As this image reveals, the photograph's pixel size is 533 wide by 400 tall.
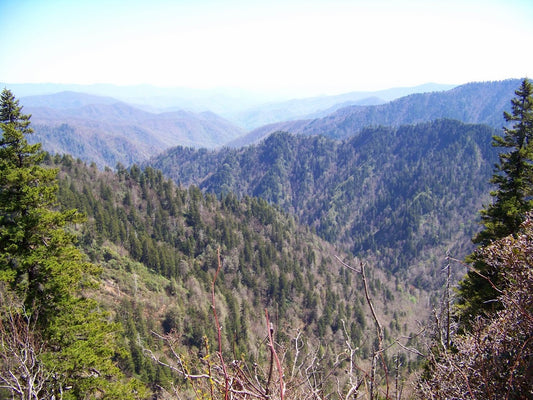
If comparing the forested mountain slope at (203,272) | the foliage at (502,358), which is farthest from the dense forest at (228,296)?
the forested mountain slope at (203,272)

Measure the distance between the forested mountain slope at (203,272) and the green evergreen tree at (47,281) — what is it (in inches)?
1210

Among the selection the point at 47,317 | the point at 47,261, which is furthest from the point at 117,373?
the point at 47,261

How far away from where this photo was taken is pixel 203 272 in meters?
74.8

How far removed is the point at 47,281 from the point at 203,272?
6586 centimetres

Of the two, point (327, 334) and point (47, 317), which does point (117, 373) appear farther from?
point (327, 334)

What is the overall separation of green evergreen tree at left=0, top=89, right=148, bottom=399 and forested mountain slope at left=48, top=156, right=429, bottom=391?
30733mm

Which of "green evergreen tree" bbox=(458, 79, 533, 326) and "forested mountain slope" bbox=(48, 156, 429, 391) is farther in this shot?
"forested mountain slope" bbox=(48, 156, 429, 391)

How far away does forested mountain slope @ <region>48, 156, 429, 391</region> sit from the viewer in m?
52.3

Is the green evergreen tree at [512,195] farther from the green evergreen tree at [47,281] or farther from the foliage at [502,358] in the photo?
the green evergreen tree at [47,281]

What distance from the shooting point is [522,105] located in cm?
1916

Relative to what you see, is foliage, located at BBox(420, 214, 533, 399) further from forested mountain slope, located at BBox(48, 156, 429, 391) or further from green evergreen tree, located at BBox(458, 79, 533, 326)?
forested mountain slope, located at BBox(48, 156, 429, 391)

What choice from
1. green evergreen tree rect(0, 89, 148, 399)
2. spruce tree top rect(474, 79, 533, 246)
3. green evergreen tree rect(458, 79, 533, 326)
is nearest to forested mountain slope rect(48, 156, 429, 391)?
green evergreen tree rect(458, 79, 533, 326)

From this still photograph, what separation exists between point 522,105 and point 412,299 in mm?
131142

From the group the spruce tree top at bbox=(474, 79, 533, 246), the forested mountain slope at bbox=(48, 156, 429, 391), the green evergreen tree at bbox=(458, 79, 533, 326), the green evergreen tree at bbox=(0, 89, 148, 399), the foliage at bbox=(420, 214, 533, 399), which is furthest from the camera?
the forested mountain slope at bbox=(48, 156, 429, 391)
